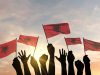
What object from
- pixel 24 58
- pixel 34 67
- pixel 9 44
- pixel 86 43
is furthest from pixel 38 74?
pixel 86 43

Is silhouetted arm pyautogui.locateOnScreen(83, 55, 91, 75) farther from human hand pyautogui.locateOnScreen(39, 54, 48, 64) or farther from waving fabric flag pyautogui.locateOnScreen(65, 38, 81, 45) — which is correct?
human hand pyautogui.locateOnScreen(39, 54, 48, 64)

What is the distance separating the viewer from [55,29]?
19734mm

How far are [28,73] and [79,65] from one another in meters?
7.97

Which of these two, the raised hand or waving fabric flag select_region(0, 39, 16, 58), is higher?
waving fabric flag select_region(0, 39, 16, 58)

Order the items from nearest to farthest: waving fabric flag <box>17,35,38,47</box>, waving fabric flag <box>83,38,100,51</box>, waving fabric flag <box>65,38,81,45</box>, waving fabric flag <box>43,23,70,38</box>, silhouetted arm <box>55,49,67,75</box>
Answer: silhouetted arm <box>55,49,67,75</box>, waving fabric flag <box>43,23,70,38</box>, waving fabric flag <box>17,35,38,47</box>, waving fabric flag <box>65,38,81,45</box>, waving fabric flag <box>83,38,100,51</box>

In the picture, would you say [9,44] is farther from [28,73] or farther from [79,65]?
[79,65]

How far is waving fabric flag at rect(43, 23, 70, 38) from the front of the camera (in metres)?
19.3

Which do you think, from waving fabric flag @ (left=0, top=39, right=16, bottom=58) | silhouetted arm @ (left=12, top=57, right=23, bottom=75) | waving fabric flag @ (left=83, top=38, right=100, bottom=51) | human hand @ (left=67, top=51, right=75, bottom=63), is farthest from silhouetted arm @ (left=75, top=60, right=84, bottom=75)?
waving fabric flag @ (left=0, top=39, right=16, bottom=58)

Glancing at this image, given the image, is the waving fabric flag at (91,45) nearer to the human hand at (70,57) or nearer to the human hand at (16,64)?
the human hand at (70,57)

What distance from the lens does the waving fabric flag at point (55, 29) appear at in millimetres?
19348

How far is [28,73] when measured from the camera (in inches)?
746

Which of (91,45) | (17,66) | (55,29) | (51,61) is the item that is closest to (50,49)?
(51,61)

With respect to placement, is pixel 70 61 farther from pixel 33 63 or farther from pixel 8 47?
pixel 8 47

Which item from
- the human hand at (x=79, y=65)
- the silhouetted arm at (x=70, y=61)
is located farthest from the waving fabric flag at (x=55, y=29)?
the human hand at (x=79, y=65)
